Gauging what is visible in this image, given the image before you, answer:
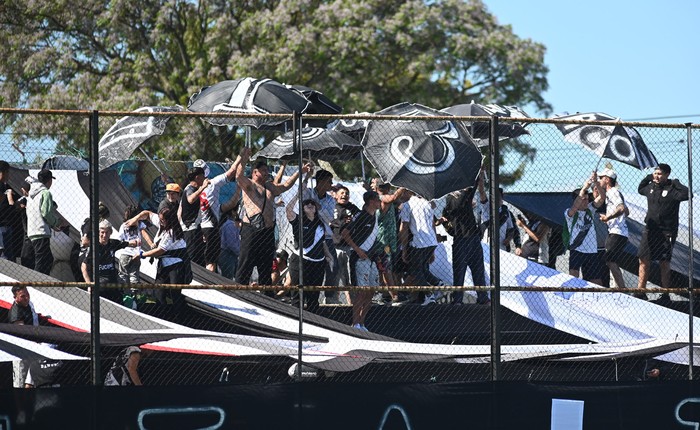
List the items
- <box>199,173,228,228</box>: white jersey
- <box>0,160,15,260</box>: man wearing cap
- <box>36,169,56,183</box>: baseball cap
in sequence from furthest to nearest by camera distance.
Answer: <box>199,173,228,228</box>: white jersey, <box>36,169,56,183</box>: baseball cap, <box>0,160,15,260</box>: man wearing cap

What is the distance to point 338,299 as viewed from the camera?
1222 cm

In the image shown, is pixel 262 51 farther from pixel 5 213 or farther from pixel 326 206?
pixel 5 213

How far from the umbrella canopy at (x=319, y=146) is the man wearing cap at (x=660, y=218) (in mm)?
3162

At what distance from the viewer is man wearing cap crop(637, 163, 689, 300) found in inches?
412

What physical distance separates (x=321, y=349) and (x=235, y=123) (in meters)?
2.27

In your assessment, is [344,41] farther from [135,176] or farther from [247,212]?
[247,212]

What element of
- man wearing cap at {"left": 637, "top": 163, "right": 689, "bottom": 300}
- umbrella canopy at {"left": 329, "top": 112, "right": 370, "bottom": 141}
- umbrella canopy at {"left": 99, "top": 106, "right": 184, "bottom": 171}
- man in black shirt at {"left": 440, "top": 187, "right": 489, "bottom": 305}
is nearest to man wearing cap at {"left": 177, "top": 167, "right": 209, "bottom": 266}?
umbrella canopy at {"left": 99, "top": 106, "right": 184, "bottom": 171}

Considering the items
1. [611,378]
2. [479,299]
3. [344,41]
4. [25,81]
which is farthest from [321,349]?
[25,81]

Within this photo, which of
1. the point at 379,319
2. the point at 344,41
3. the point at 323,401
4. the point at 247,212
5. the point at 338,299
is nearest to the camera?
the point at 323,401

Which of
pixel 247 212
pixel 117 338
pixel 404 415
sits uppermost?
pixel 247 212

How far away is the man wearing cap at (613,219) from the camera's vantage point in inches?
407

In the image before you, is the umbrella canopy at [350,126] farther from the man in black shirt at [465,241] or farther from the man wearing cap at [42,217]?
the man wearing cap at [42,217]

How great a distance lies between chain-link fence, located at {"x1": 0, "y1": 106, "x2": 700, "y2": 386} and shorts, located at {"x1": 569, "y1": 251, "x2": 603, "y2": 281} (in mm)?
22

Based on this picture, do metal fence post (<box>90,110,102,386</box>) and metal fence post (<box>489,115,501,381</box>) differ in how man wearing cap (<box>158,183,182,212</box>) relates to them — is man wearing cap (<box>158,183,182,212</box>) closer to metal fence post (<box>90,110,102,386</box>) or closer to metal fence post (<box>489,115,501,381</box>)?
metal fence post (<box>90,110,102,386</box>)
